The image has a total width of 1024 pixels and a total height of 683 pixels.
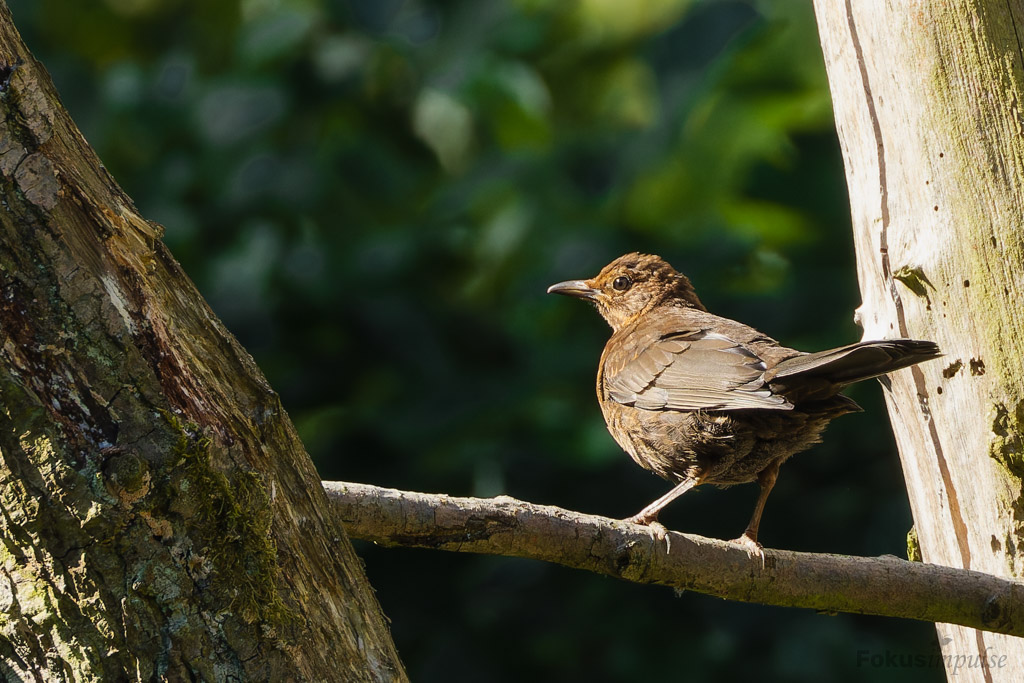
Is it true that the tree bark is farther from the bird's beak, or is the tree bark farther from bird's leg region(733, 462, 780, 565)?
the bird's beak

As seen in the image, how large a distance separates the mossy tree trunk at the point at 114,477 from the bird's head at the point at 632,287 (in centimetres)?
309

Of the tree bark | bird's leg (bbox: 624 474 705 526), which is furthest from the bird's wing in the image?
the tree bark

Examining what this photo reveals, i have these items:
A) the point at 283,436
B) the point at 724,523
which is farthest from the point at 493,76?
the point at 283,436

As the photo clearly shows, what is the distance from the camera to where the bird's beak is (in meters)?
4.68

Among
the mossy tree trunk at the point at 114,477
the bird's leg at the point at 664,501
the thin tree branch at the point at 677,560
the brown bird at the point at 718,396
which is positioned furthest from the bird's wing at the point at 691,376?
the mossy tree trunk at the point at 114,477

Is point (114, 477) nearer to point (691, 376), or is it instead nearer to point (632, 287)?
point (691, 376)

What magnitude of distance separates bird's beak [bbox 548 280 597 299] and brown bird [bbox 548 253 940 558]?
0.37 m

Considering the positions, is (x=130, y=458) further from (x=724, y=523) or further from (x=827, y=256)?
(x=827, y=256)

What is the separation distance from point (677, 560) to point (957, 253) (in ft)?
3.59

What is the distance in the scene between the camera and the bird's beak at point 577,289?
15.4 feet

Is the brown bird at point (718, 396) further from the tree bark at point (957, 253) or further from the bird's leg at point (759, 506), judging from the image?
the tree bark at point (957, 253)

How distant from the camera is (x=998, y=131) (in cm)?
271

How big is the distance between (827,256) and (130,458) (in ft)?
14.1

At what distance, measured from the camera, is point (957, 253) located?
2701mm
